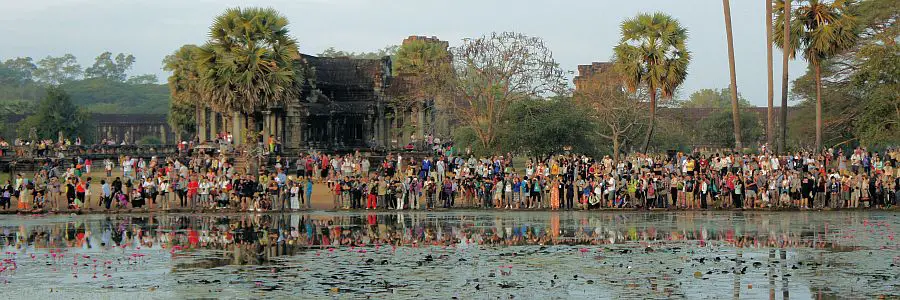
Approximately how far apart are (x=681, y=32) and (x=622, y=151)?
18.8 m

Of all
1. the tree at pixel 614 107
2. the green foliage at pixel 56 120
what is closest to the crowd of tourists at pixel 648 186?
the tree at pixel 614 107

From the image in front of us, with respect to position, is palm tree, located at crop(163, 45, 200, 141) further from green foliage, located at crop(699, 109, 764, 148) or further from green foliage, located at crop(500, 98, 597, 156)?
green foliage, located at crop(699, 109, 764, 148)

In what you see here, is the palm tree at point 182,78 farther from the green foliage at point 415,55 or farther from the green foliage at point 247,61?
the green foliage at point 247,61

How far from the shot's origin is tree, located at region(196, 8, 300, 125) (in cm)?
5050

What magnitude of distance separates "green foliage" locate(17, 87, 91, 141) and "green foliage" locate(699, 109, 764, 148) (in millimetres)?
51519

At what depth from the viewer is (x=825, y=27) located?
4653cm

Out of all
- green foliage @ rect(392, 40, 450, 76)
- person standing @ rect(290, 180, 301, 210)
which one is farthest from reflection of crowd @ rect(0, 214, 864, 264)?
green foliage @ rect(392, 40, 450, 76)

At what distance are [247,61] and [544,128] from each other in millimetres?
13365

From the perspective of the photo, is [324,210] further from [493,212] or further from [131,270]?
[131,270]

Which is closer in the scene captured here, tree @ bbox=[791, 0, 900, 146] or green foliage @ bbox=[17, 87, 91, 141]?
tree @ bbox=[791, 0, 900, 146]

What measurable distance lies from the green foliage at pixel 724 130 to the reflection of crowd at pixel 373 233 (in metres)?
60.2

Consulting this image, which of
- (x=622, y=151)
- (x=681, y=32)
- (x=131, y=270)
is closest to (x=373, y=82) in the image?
(x=622, y=151)

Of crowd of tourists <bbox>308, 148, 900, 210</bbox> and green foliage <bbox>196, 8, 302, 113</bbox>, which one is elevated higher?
green foliage <bbox>196, 8, 302, 113</bbox>

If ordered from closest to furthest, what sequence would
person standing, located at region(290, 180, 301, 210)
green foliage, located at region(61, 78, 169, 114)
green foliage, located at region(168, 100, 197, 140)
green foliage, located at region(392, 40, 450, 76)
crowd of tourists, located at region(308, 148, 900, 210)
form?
crowd of tourists, located at region(308, 148, 900, 210) < person standing, located at region(290, 180, 301, 210) < green foliage, located at region(392, 40, 450, 76) < green foliage, located at region(168, 100, 197, 140) < green foliage, located at region(61, 78, 169, 114)
